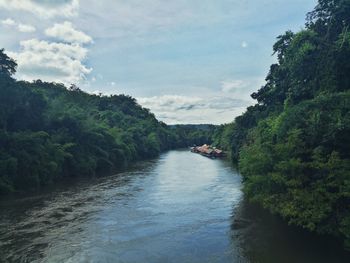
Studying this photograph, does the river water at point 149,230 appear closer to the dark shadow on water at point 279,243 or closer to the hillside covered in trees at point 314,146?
the dark shadow on water at point 279,243

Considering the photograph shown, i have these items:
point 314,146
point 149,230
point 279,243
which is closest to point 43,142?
point 149,230

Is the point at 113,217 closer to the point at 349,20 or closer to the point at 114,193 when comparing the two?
the point at 114,193

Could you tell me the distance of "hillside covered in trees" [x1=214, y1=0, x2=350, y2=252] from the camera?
15.6 m

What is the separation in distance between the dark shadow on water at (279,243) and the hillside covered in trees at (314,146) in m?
0.68

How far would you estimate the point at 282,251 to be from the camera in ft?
53.0

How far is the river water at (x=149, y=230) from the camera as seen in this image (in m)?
15.7

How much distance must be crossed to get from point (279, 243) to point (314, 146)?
485 centimetres

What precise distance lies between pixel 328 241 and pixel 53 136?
30758mm

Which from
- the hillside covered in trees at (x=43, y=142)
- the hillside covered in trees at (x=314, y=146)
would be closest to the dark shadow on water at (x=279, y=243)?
the hillside covered in trees at (x=314, y=146)

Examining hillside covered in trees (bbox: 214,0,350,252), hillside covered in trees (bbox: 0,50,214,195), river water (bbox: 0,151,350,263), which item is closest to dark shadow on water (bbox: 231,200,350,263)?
river water (bbox: 0,151,350,263)

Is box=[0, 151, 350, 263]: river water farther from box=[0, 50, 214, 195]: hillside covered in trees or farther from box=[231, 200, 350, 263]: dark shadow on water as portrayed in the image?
box=[0, 50, 214, 195]: hillside covered in trees

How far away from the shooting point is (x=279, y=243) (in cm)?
1714

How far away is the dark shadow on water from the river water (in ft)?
0.13

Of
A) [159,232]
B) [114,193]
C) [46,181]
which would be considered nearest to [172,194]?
[114,193]
